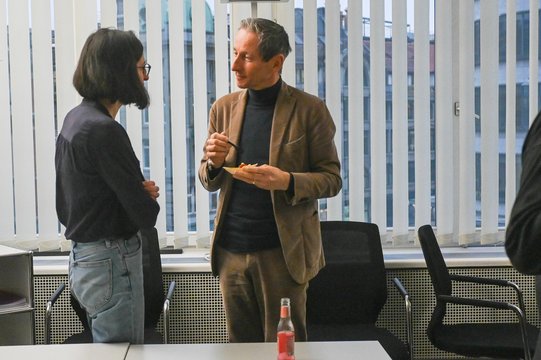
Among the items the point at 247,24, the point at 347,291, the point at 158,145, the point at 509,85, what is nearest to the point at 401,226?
the point at 347,291

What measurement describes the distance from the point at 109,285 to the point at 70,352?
0.25 metres

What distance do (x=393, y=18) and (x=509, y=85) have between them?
0.71 meters

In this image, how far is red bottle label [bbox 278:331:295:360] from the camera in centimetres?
226

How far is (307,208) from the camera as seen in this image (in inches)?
117

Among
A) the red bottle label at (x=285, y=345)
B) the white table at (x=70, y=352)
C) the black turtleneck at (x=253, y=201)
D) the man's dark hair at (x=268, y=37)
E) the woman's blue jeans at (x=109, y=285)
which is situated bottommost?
the white table at (x=70, y=352)

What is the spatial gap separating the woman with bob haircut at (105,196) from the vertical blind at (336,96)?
1562 mm

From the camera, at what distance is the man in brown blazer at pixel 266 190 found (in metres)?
2.87

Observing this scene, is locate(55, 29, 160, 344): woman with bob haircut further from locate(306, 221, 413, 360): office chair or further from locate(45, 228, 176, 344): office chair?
locate(306, 221, 413, 360): office chair

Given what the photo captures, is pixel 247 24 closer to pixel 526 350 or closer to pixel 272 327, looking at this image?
pixel 272 327

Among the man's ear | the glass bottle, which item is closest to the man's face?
the man's ear

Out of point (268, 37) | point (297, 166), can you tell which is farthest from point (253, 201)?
point (268, 37)

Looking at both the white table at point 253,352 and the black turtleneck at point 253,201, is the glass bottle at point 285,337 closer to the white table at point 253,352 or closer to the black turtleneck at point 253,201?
the white table at point 253,352

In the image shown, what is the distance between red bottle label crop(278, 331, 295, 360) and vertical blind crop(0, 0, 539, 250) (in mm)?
1958

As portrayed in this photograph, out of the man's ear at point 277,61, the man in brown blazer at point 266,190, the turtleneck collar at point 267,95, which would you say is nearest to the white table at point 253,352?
the man in brown blazer at point 266,190
